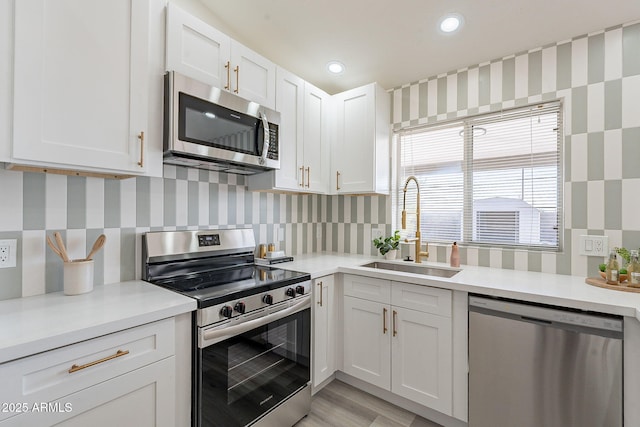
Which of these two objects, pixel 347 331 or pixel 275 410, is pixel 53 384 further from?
pixel 347 331

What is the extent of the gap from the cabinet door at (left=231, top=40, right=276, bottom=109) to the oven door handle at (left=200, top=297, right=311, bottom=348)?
1368 mm

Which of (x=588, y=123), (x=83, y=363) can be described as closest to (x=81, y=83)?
(x=83, y=363)

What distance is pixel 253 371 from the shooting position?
1.52 m

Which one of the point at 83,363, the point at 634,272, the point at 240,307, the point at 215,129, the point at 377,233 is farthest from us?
the point at 377,233

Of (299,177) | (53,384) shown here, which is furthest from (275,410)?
(299,177)

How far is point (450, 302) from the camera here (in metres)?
1.75

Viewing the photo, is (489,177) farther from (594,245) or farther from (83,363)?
(83,363)

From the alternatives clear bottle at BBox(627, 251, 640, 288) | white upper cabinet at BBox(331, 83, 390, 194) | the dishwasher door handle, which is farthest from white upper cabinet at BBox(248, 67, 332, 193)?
clear bottle at BBox(627, 251, 640, 288)

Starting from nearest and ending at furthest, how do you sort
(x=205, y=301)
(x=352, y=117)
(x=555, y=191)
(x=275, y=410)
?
1. (x=205, y=301)
2. (x=275, y=410)
3. (x=555, y=191)
4. (x=352, y=117)

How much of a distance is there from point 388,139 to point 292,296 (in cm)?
171

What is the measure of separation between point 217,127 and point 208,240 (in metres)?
0.75

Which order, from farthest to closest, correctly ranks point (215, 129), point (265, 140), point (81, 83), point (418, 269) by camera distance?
point (418, 269), point (265, 140), point (215, 129), point (81, 83)

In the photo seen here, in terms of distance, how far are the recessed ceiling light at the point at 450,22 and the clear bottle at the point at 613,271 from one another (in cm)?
164

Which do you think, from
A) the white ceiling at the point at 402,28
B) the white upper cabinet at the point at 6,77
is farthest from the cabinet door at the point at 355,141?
the white upper cabinet at the point at 6,77
